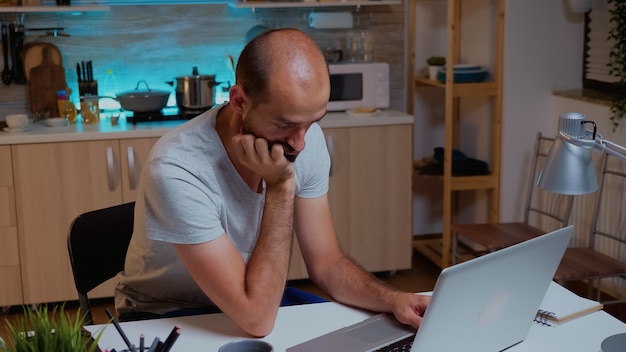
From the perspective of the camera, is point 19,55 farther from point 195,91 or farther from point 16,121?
point 195,91

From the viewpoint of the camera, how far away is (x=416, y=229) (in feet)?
15.9

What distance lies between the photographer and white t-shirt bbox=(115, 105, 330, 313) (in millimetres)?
1761

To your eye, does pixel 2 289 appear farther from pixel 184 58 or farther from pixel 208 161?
pixel 208 161

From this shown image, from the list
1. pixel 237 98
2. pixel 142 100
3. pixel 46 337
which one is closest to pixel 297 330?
pixel 237 98

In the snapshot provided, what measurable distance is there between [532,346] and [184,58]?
3.06 metres

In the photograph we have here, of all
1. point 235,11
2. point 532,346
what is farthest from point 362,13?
point 532,346

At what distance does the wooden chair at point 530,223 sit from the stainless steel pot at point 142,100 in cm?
154

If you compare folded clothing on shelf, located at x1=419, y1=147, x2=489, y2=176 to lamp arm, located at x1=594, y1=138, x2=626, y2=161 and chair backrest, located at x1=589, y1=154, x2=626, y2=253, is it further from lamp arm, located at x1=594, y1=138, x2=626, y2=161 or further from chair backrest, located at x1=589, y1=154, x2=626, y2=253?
lamp arm, located at x1=594, y1=138, x2=626, y2=161

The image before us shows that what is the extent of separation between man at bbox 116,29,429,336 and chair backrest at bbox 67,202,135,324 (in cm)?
9

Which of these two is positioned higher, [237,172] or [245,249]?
[237,172]

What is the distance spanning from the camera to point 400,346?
5.25 feet

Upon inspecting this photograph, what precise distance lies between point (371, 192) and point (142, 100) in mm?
1210

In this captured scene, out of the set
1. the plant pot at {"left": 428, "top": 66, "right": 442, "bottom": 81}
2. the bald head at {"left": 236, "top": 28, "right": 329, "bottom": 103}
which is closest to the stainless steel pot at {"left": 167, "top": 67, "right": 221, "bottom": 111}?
the plant pot at {"left": 428, "top": 66, "right": 442, "bottom": 81}

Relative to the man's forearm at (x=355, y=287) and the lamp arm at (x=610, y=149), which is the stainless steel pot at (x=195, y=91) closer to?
the man's forearm at (x=355, y=287)
